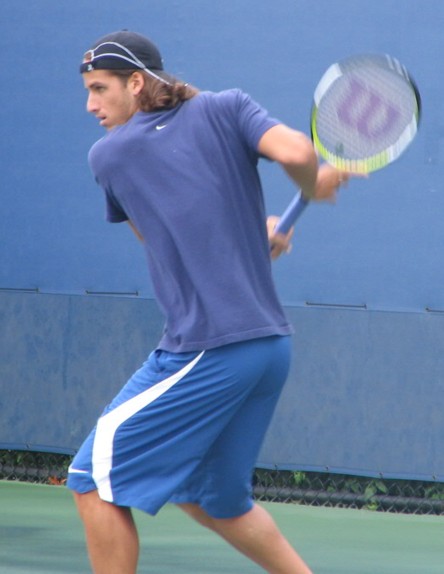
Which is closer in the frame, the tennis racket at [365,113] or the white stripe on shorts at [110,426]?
the white stripe on shorts at [110,426]

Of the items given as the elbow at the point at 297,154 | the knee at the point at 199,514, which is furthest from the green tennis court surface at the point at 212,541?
the elbow at the point at 297,154

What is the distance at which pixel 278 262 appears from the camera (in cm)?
→ 628

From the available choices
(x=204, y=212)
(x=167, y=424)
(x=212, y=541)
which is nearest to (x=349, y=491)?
(x=212, y=541)

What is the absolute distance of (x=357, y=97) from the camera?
3752 mm

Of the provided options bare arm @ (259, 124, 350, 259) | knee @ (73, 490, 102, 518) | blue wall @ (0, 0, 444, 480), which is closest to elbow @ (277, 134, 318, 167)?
bare arm @ (259, 124, 350, 259)

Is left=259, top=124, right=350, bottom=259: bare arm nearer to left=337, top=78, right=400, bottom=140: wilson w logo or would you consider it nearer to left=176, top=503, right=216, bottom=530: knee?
left=337, top=78, right=400, bottom=140: wilson w logo

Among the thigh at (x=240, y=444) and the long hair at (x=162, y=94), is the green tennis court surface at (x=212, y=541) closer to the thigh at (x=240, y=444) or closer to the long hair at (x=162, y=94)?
the thigh at (x=240, y=444)

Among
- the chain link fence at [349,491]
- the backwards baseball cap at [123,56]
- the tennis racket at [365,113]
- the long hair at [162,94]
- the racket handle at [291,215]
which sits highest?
the backwards baseball cap at [123,56]

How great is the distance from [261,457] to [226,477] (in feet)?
9.89

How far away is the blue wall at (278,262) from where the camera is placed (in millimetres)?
5996

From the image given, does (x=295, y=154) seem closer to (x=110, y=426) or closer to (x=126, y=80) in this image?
(x=126, y=80)

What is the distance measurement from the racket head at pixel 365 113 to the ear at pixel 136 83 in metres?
0.59

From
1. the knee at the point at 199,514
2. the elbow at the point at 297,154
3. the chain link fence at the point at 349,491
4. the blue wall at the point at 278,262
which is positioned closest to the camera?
the elbow at the point at 297,154

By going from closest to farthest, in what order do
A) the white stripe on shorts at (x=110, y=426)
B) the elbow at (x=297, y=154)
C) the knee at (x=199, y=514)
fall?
the elbow at (x=297, y=154) → the white stripe on shorts at (x=110, y=426) → the knee at (x=199, y=514)
